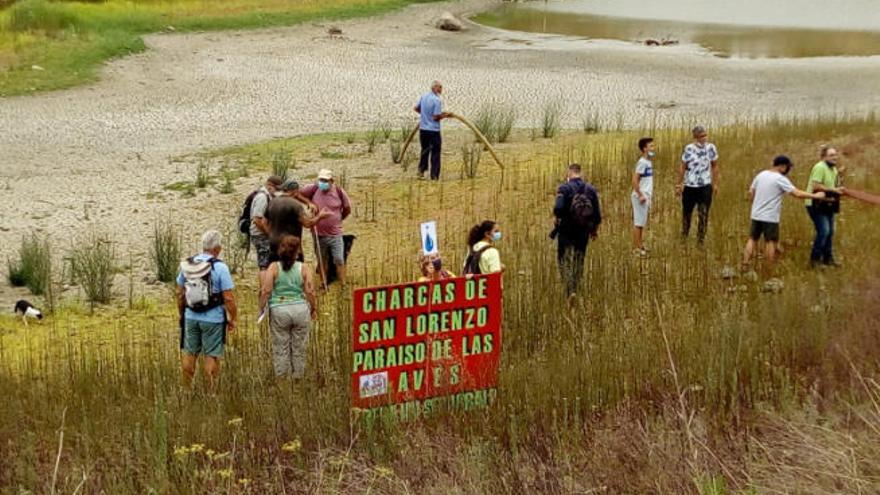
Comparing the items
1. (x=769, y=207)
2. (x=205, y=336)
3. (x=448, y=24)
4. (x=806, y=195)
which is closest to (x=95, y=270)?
(x=205, y=336)

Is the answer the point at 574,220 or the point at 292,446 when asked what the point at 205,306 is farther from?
the point at 574,220

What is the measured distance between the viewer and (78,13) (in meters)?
40.3

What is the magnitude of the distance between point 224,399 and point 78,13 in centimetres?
3343

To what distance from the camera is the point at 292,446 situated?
770cm

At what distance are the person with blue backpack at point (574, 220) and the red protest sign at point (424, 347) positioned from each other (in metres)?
3.52

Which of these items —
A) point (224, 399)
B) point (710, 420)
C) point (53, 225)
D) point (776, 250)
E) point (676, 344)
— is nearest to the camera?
point (710, 420)

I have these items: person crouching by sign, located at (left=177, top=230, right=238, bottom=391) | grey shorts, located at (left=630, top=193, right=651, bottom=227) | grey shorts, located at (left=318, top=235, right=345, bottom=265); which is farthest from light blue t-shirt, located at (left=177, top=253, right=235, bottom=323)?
grey shorts, located at (left=630, top=193, right=651, bottom=227)

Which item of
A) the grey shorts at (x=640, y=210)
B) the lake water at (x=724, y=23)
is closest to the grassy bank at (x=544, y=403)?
the grey shorts at (x=640, y=210)

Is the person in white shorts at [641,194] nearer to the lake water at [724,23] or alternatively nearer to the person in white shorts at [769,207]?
the person in white shorts at [769,207]

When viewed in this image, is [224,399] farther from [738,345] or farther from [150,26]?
[150,26]

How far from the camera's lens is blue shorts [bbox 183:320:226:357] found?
1013 centimetres

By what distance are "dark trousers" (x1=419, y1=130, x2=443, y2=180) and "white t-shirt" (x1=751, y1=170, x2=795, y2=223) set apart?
21.2 ft

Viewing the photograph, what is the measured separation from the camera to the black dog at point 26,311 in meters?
13.2

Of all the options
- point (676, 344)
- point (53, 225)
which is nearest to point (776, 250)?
point (676, 344)
